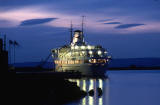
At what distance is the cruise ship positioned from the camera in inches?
3868

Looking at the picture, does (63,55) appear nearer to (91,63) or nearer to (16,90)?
(91,63)

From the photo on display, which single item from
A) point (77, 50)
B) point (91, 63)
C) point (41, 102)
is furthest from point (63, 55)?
point (41, 102)

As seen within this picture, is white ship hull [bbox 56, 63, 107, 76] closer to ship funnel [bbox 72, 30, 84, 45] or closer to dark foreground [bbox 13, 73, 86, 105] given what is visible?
ship funnel [bbox 72, 30, 84, 45]

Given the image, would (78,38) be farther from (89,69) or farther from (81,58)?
(89,69)

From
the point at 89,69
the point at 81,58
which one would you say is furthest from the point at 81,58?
the point at 89,69

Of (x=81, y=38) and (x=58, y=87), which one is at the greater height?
(x=81, y=38)

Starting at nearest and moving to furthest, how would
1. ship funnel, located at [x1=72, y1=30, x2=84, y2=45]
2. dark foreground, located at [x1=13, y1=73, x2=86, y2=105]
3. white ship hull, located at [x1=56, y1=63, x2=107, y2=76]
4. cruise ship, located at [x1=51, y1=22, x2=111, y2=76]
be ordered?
dark foreground, located at [x1=13, y1=73, x2=86, y2=105]
white ship hull, located at [x1=56, y1=63, x2=107, y2=76]
cruise ship, located at [x1=51, y1=22, x2=111, y2=76]
ship funnel, located at [x1=72, y1=30, x2=84, y2=45]

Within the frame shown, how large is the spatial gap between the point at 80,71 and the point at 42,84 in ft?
179

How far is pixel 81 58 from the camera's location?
101438mm

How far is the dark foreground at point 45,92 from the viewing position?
124 feet

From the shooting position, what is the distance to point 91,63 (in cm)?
9825

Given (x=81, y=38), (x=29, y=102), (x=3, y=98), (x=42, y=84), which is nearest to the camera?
(x=3, y=98)

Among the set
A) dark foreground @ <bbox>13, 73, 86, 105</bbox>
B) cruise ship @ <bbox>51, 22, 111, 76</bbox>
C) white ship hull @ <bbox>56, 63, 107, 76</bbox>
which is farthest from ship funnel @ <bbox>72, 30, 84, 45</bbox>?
dark foreground @ <bbox>13, 73, 86, 105</bbox>

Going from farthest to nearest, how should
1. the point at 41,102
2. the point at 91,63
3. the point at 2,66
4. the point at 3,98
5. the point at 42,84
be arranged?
the point at 91,63 → the point at 42,84 → the point at 2,66 → the point at 41,102 → the point at 3,98
